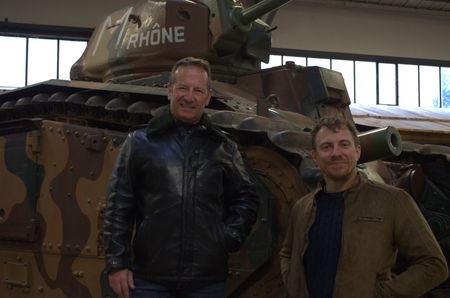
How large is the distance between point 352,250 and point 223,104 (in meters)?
2.52

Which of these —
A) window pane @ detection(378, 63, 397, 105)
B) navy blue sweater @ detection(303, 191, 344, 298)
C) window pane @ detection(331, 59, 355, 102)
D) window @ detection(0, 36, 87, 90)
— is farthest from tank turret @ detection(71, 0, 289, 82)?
window pane @ detection(378, 63, 397, 105)

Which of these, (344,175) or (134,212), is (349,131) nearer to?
(344,175)

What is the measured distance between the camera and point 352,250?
8.54 ft

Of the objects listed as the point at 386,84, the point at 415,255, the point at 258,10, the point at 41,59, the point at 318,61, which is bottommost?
the point at 415,255

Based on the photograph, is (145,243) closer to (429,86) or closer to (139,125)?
(139,125)

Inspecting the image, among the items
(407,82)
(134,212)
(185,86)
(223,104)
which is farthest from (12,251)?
(407,82)

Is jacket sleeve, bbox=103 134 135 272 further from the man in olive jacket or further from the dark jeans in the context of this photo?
the man in olive jacket

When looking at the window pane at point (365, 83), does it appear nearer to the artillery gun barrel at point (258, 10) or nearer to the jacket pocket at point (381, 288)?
the artillery gun barrel at point (258, 10)

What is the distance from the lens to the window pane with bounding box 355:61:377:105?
1941cm

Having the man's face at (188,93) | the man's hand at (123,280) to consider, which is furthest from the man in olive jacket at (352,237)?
the man's hand at (123,280)

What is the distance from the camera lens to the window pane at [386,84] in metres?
19.6

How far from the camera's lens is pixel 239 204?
10.3ft

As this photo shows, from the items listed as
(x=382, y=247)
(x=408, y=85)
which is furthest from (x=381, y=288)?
(x=408, y=85)

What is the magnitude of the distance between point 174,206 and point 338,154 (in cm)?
→ 76
